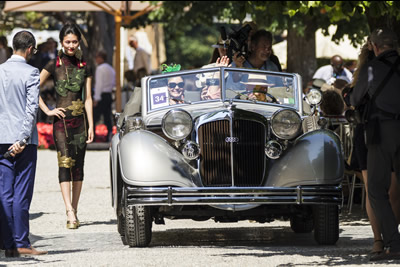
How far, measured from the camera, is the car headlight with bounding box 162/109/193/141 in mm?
9523

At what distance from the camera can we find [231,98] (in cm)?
1043

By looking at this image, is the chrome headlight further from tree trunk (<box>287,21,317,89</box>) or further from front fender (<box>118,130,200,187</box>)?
tree trunk (<box>287,21,317,89</box>)

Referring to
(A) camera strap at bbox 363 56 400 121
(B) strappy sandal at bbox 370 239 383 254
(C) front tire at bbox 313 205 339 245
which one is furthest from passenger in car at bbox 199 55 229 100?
(B) strappy sandal at bbox 370 239 383 254

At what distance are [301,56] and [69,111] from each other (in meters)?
14.9

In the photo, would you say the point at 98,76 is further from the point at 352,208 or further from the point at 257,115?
the point at 257,115

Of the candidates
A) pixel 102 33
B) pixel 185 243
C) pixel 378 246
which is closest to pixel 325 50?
pixel 102 33

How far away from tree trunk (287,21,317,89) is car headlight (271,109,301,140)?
15518 mm

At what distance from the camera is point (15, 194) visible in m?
8.80

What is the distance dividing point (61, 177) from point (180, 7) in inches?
563

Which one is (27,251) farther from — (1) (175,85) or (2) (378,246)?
(2) (378,246)

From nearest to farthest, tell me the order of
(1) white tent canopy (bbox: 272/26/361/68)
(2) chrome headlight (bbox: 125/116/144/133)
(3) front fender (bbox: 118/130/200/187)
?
1. (3) front fender (bbox: 118/130/200/187)
2. (2) chrome headlight (bbox: 125/116/144/133)
3. (1) white tent canopy (bbox: 272/26/361/68)

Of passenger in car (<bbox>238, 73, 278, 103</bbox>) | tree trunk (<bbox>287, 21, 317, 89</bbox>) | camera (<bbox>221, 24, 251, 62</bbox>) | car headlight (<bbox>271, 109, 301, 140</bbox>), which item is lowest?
car headlight (<bbox>271, 109, 301, 140</bbox>)

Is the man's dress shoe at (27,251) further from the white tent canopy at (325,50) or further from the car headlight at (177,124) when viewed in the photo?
the white tent canopy at (325,50)

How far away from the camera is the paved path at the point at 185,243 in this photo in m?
8.31
